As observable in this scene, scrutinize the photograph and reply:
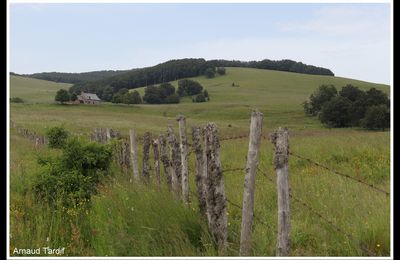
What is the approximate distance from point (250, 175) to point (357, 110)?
2532 inches

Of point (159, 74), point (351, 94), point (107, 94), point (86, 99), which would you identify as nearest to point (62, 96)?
point (86, 99)

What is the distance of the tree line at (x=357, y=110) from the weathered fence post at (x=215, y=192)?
57.9 meters

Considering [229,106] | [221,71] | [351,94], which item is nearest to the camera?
[351,94]

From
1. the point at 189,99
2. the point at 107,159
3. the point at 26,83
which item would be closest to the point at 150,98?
the point at 189,99

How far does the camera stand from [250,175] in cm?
502

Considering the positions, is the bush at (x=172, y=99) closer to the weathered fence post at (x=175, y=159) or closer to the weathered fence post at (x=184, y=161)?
the weathered fence post at (x=175, y=159)

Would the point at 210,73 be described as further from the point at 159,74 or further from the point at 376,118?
the point at 376,118

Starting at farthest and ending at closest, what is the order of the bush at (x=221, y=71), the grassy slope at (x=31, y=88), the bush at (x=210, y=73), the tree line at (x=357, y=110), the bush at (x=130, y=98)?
the bush at (x=221, y=71) → the bush at (x=210, y=73) → the grassy slope at (x=31, y=88) → the bush at (x=130, y=98) → the tree line at (x=357, y=110)

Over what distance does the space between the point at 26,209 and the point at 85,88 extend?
137 metres

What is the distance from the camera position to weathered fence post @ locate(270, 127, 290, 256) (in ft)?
15.4

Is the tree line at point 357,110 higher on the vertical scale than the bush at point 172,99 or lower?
lower

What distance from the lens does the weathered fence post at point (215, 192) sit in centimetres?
549

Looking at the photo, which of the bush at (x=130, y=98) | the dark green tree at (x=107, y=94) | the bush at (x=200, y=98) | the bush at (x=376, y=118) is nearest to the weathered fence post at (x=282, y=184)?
the bush at (x=376, y=118)

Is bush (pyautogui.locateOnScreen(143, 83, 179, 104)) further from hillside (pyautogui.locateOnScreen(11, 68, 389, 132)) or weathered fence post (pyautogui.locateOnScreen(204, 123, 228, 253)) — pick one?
weathered fence post (pyautogui.locateOnScreen(204, 123, 228, 253))
